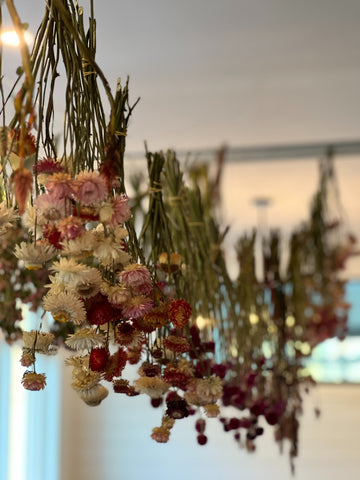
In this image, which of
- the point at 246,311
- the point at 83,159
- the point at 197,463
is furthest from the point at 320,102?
the point at 197,463

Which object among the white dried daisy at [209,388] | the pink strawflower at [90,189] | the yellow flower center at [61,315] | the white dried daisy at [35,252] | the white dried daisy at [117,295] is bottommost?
the white dried daisy at [209,388]

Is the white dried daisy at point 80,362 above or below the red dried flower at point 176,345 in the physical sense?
below

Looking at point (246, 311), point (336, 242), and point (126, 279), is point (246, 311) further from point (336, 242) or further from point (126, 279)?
point (126, 279)

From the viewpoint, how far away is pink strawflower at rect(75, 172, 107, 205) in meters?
0.95

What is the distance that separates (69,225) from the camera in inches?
37.2

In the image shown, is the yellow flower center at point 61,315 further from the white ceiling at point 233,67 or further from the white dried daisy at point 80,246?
the white ceiling at point 233,67

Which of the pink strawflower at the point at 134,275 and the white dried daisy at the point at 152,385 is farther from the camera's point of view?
the white dried daisy at the point at 152,385

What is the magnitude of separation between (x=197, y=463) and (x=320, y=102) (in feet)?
14.6

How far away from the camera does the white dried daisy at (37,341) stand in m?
1.12

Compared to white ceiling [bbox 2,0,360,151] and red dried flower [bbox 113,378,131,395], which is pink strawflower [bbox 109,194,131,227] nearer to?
red dried flower [bbox 113,378,131,395]

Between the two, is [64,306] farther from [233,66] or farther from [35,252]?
[233,66]

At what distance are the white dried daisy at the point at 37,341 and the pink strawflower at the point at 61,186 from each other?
0.27 meters

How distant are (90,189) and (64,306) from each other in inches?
6.8

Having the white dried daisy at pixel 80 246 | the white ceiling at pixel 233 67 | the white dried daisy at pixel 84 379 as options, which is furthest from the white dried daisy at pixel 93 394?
the white ceiling at pixel 233 67
